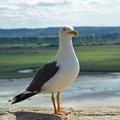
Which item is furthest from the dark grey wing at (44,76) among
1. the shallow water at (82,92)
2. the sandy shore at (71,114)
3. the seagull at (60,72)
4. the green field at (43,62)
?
the green field at (43,62)

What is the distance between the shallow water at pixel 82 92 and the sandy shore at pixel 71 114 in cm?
652

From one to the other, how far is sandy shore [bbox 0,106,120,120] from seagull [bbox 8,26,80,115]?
0.48ft

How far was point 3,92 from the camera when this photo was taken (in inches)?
656

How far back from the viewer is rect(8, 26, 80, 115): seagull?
4691 millimetres

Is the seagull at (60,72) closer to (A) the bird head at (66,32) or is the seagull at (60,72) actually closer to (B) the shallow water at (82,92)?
(A) the bird head at (66,32)

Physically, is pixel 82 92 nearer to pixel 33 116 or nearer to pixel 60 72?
pixel 60 72

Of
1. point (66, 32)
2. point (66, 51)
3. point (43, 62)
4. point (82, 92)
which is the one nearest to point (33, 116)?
point (66, 51)

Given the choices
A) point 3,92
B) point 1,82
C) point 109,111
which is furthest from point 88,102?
point 109,111

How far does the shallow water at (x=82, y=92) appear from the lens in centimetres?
1374

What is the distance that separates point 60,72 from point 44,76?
241 millimetres

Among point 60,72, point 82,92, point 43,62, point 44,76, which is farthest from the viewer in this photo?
point 43,62

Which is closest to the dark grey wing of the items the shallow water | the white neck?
the white neck

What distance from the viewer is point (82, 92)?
54.6 ft

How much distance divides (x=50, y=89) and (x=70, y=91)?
12095 mm
